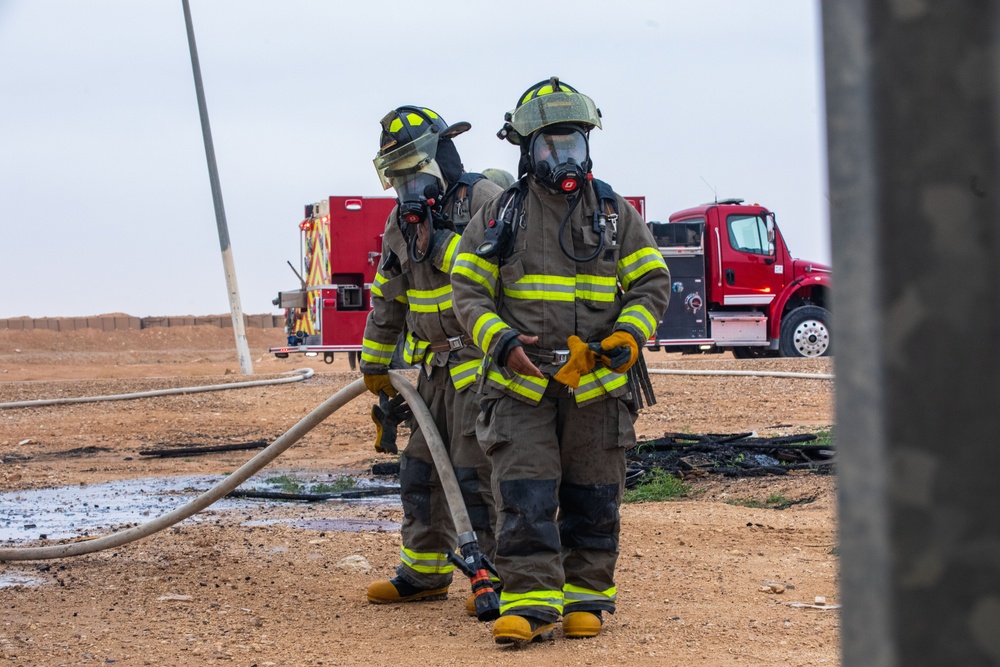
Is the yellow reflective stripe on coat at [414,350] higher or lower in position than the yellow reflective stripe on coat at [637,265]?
lower

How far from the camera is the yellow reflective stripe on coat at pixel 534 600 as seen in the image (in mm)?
4148

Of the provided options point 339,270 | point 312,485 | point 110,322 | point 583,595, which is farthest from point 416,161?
point 110,322

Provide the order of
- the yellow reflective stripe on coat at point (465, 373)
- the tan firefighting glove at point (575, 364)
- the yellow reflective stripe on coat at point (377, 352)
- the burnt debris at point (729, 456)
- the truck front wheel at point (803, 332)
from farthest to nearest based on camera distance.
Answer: the truck front wheel at point (803, 332) < the burnt debris at point (729, 456) < the yellow reflective stripe on coat at point (377, 352) < the yellow reflective stripe on coat at point (465, 373) < the tan firefighting glove at point (575, 364)

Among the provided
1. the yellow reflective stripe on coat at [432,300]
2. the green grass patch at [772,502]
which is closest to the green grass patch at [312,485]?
the green grass patch at [772,502]

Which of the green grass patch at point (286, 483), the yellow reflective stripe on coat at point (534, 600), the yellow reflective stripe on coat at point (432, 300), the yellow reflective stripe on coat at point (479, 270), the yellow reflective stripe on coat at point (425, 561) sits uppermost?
the yellow reflective stripe on coat at point (479, 270)

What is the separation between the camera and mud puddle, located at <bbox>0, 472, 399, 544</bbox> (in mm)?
7191

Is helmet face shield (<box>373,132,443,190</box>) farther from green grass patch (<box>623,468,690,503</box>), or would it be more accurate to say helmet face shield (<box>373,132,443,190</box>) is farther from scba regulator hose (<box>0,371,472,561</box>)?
green grass patch (<box>623,468,690,503</box>)

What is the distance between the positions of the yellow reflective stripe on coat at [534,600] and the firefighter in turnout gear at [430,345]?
0.73m

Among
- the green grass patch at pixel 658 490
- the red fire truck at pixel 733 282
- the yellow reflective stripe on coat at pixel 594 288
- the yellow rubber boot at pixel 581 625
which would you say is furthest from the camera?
the red fire truck at pixel 733 282

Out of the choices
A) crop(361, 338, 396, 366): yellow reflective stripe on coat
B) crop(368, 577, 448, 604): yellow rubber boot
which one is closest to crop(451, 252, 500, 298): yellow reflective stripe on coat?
crop(361, 338, 396, 366): yellow reflective stripe on coat

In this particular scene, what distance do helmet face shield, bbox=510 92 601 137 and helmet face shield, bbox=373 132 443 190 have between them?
2.63 feet

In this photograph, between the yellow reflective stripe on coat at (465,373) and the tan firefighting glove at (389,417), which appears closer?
the yellow reflective stripe on coat at (465,373)

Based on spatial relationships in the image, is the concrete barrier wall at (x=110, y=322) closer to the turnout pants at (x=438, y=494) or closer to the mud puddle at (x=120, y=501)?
the mud puddle at (x=120, y=501)

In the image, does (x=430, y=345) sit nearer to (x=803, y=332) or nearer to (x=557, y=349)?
(x=557, y=349)
